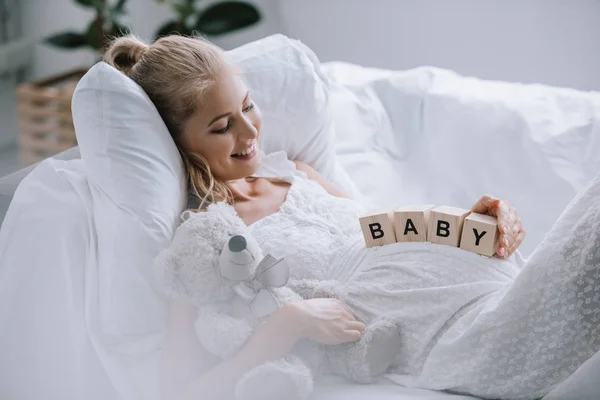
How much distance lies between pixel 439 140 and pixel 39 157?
153 cm

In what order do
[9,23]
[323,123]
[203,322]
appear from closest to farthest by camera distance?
[203,322]
[323,123]
[9,23]

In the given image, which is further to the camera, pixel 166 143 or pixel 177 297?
A: pixel 166 143

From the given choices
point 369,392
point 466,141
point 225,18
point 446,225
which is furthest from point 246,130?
point 225,18

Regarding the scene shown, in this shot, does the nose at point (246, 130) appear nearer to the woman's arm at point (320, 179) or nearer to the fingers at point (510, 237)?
the woman's arm at point (320, 179)

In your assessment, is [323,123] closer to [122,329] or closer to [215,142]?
[215,142]

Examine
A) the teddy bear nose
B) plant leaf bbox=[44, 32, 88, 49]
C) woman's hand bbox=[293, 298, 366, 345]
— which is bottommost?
plant leaf bbox=[44, 32, 88, 49]

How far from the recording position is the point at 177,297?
3.62 feet

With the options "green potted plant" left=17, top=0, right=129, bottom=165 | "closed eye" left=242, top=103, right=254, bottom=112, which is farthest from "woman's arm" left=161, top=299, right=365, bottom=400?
"green potted plant" left=17, top=0, right=129, bottom=165

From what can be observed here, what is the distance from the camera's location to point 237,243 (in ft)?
3.59

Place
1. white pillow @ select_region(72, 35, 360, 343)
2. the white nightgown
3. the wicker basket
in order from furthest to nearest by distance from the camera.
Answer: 1. the wicker basket
2. white pillow @ select_region(72, 35, 360, 343)
3. the white nightgown

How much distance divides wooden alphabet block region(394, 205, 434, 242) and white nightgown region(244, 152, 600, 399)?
1 centimetres

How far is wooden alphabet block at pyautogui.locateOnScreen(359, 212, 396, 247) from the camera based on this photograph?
1217 mm

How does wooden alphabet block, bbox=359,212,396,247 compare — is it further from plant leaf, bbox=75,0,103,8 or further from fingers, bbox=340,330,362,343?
plant leaf, bbox=75,0,103,8

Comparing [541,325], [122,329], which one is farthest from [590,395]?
[122,329]
